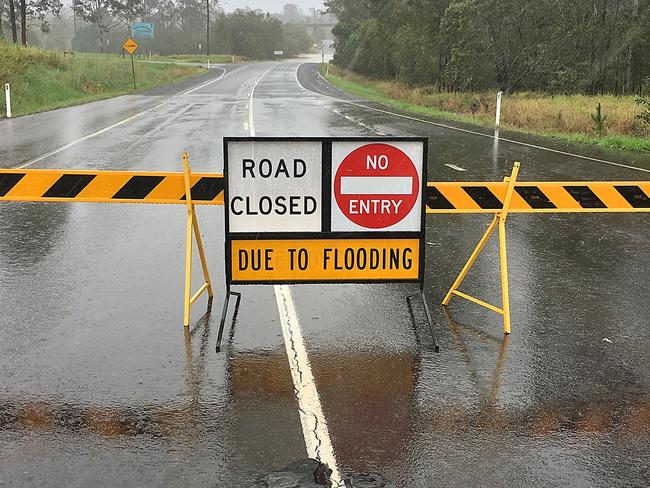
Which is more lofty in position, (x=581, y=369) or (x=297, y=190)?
(x=297, y=190)

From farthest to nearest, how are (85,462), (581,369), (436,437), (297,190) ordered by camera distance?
(297,190), (581,369), (436,437), (85,462)

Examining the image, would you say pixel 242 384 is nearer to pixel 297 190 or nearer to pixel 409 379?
pixel 409 379

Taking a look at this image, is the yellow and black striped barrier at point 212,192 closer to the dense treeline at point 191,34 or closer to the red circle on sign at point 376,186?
the red circle on sign at point 376,186

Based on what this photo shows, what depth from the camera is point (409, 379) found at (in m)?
5.16

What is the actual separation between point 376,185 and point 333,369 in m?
1.60

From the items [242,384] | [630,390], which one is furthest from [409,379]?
[630,390]

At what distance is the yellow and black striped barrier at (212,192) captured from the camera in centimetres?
628

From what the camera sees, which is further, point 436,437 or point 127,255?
point 127,255

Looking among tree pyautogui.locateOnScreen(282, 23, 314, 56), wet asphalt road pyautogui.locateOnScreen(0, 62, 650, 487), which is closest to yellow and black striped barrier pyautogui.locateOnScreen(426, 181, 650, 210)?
wet asphalt road pyautogui.locateOnScreen(0, 62, 650, 487)

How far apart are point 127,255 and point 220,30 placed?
13661 cm

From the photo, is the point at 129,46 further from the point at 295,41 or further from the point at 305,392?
the point at 295,41

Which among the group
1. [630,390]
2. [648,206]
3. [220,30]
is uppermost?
[220,30]

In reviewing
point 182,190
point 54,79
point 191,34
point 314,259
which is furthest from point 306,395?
point 191,34

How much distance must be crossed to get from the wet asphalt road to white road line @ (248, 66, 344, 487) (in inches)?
2.5
